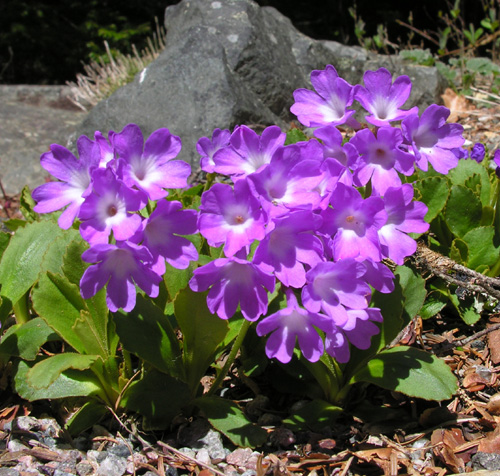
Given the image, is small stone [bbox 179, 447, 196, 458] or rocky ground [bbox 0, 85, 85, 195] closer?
small stone [bbox 179, 447, 196, 458]

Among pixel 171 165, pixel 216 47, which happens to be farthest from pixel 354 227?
pixel 216 47

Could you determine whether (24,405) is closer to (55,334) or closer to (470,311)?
(55,334)

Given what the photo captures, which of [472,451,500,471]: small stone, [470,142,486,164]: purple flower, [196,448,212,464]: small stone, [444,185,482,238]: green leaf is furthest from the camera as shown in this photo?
[470,142,486,164]: purple flower

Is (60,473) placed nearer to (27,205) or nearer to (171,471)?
(171,471)

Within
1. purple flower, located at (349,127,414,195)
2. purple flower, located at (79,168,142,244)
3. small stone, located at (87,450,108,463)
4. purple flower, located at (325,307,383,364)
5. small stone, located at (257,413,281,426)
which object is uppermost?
purple flower, located at (79,168,142,244)

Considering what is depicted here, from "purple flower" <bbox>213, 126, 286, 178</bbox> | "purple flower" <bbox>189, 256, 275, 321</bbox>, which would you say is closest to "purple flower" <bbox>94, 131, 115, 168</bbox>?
"purple flower" <bbox>213, 126, 286, 178</bbox>

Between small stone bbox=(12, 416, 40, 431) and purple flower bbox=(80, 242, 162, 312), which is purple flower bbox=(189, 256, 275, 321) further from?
small stone bbox=(12, 416, 40, 431)

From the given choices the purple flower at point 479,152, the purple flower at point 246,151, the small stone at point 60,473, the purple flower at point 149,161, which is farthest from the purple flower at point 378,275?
the purple flower at point 479,152
